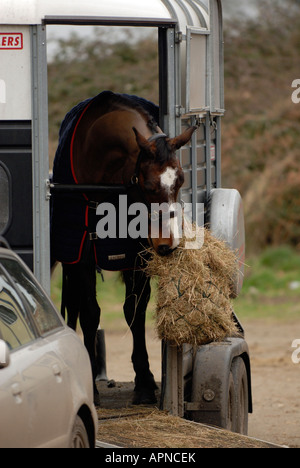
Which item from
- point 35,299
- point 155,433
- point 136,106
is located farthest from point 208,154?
point 35,299

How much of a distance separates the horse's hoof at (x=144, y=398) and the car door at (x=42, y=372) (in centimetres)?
211

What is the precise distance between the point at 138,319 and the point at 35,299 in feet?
8.19

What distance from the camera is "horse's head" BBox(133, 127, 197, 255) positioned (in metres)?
A: 6.18

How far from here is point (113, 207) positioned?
6863 millimetres

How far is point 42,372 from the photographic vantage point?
4.34m

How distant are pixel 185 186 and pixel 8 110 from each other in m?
1.52

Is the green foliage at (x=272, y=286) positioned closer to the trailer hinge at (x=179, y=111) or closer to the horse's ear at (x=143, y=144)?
the trailer hinge at (x=179, y=111)

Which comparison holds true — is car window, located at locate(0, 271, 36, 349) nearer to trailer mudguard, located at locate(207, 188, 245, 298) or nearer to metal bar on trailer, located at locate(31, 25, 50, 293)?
metal bar on trailer, located at locate(31, 25, 50, 293)

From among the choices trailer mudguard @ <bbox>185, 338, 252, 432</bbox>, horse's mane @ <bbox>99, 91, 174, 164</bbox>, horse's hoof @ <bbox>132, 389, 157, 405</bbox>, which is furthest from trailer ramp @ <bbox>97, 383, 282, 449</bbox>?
horse's mane @ <bbox>99, 91, 174, 164</bbox>

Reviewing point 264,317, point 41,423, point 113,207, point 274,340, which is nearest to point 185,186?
point 113,207

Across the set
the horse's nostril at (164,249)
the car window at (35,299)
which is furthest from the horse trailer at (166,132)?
the car window at (35,299)

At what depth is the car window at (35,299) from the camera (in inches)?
187

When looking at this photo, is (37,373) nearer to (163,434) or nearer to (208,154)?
(163,434)

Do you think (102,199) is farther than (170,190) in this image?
Yes
